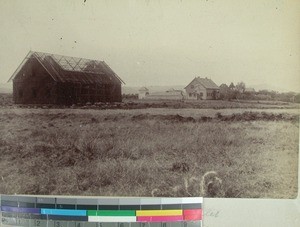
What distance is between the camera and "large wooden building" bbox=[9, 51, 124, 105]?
1001 mm

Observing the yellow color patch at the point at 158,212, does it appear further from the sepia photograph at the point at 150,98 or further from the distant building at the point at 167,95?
the distant building at the point at 167,95

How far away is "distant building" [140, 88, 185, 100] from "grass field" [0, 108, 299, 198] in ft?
0.10

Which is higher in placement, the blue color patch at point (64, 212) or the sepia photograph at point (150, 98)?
the sepia photograph at point (150, 98)

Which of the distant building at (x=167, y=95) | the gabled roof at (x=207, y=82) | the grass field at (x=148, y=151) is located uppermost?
the gabled roof at (x=207, y=82)

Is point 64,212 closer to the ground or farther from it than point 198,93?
closer to the ground

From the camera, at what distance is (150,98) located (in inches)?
38.8

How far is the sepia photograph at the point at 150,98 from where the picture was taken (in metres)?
0.96

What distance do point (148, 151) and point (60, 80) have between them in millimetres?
279

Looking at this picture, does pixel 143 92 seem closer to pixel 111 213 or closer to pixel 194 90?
pixel 194 90

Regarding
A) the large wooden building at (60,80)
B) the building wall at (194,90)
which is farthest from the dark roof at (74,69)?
the building wall at (194,90)

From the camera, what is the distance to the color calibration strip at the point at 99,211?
3.17 feet

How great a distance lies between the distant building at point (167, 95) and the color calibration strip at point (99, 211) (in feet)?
0.78

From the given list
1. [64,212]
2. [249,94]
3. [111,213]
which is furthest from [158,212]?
[249,94]

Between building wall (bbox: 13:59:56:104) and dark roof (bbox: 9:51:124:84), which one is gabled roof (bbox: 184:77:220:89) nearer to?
dark roof (bbox: 9:51:124:84)
